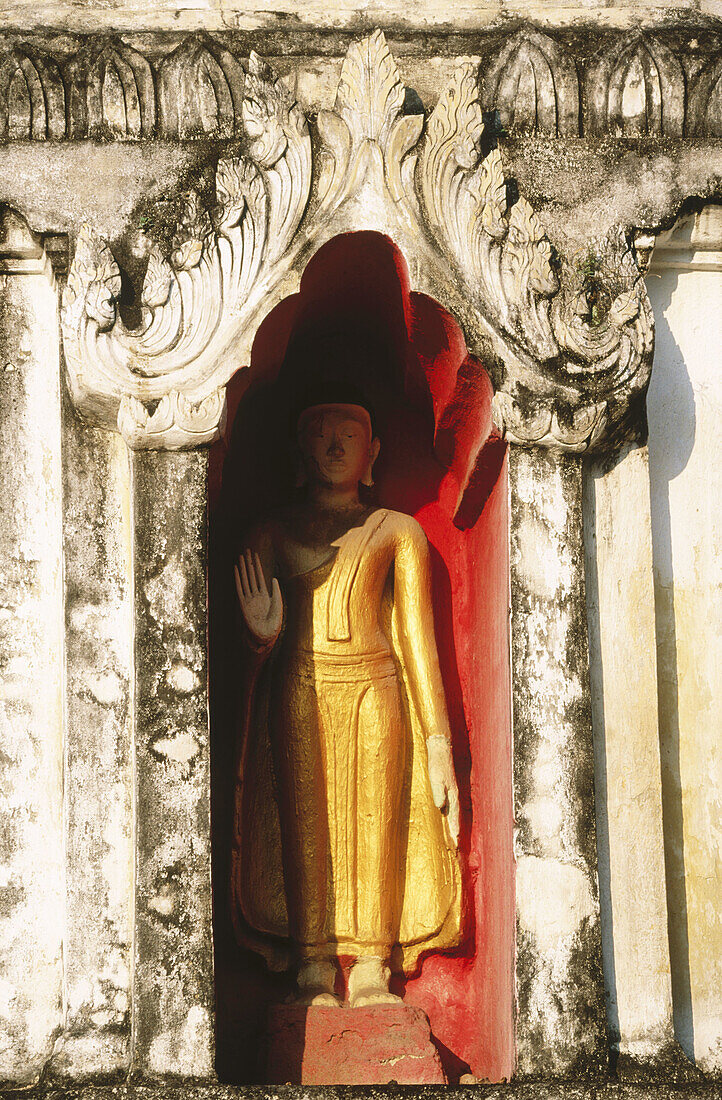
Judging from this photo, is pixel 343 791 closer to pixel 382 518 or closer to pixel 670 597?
pixel 382 518

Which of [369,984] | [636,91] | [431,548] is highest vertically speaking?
[636,91]

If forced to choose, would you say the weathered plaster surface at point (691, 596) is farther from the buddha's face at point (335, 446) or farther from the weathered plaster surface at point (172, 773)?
the weathered plaster surface at point (172, 773)

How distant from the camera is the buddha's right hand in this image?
6.80m

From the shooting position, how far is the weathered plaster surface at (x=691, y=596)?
6734 millimetres

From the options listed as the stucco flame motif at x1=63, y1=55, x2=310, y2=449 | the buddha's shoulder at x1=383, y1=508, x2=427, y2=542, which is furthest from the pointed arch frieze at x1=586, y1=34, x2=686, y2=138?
the buddha's shoulder at x1=383, y1=508, x2=427, y2=542

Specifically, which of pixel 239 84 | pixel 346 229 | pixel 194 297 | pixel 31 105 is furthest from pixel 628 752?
pixel 31 105

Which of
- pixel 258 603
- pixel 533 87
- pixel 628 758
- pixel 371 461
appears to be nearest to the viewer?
pixel 628 758

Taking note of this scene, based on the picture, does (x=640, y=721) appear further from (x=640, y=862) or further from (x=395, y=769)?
(x=395, y=769)

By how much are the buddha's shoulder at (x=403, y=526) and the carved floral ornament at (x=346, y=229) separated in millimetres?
828

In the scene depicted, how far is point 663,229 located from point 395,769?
2.31 meters

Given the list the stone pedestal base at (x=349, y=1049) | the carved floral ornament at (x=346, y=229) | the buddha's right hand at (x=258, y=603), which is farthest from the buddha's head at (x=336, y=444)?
the stone pedestal base at (x=349, y=1049)

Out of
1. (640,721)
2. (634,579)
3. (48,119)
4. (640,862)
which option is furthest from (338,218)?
(640,862)

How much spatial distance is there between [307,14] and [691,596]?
8.92 feet

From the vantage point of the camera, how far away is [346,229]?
667cm
